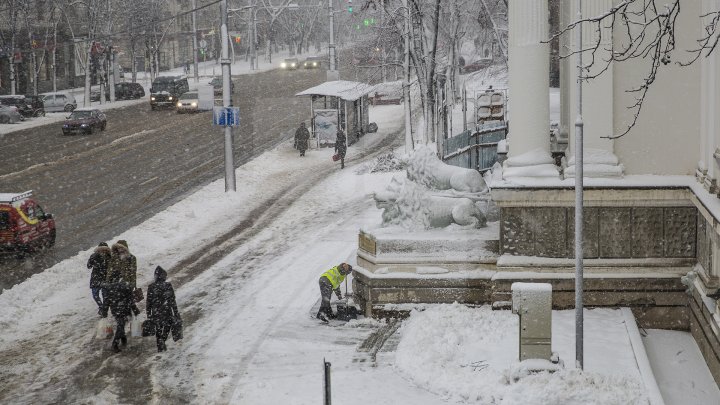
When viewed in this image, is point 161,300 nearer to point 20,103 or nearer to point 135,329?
point 135,329

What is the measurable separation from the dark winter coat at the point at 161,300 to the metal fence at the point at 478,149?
15.4m

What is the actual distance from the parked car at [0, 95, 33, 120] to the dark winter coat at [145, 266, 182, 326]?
4682 cm

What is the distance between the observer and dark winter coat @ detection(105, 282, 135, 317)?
17953mm

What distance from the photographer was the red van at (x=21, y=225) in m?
25.7

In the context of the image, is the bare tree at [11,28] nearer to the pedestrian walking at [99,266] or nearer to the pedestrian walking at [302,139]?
the pedestrian walking at [302,139]

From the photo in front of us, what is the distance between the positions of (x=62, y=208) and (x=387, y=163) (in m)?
11.9

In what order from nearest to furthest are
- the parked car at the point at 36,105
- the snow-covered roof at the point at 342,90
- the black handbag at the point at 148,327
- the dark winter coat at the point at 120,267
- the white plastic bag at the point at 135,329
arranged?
the black handbag at the point at 148,327, the white plastic bag at the point at 135,329, the dark winter coat at the point at 120,267, the snow-covered roof at the point at 342,90, the parked car at the point at 36,105

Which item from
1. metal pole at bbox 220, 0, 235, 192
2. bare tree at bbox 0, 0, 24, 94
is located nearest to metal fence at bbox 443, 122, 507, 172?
metal pole at bbox 220, 0, 235, 192

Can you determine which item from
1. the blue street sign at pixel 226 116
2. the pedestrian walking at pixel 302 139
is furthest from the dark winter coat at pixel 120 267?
the pedestrian walking at pixel 302 139

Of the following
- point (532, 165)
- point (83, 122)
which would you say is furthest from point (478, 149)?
point (83, 122)

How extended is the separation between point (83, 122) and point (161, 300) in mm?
37479

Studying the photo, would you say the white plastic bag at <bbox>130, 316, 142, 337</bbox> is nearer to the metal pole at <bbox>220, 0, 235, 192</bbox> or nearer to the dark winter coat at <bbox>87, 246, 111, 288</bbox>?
the dark winter coat at <bbox>87, 246, 111, 288</bbox>

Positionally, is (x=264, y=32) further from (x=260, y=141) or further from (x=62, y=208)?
(x=62, y=208)

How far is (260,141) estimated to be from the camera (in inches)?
1929
